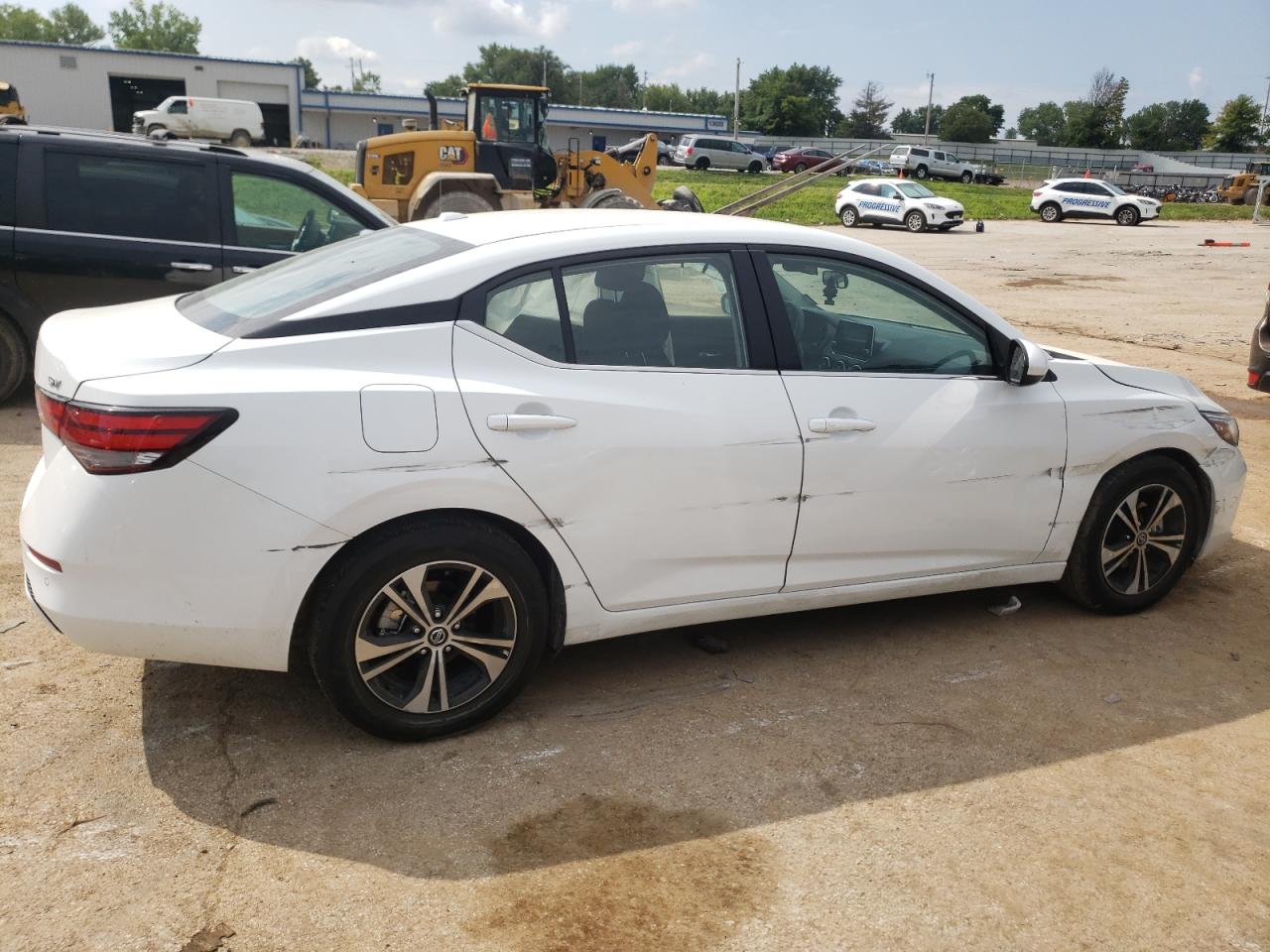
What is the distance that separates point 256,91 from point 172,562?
72623 millimetres

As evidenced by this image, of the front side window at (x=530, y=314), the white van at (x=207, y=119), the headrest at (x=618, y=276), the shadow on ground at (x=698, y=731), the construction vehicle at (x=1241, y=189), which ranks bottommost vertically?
the shadow on ground at (x=698, y=731)

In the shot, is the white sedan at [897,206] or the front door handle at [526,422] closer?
the front door handle at [526,422]

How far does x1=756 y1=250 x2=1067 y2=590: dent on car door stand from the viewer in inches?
152

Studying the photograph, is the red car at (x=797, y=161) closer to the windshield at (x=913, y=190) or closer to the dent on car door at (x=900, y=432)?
the windshield at (x=913, y=190)

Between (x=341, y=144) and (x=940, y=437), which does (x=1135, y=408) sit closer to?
(x=940, y=437)

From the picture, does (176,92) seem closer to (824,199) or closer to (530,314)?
(824,199)

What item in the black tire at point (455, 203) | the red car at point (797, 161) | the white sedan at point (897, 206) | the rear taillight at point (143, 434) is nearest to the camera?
the rear taillight at point (143, 434)

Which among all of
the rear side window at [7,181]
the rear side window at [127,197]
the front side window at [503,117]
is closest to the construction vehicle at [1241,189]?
the front side window at [503,117]

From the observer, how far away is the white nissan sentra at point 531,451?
3.07m

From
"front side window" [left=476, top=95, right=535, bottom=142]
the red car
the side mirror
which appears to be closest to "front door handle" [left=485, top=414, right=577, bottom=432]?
the side mirror

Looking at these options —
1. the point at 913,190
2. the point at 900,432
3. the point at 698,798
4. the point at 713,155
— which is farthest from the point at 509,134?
the point at 713,155

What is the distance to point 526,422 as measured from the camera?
3332 mm

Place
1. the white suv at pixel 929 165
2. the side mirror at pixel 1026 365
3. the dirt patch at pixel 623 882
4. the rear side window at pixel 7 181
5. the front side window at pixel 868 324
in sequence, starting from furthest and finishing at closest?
the white suv at pixel 929 165 < the rear side window at pixel 7 181 < the side mirror at pixel 1026 365 < the front side window at pixel 868 324 < the dirt patch at pixel 623 882

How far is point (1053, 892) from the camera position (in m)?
2.86
